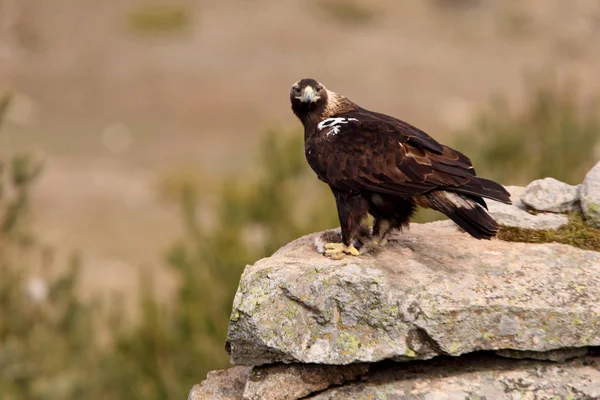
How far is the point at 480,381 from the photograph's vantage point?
5371mm

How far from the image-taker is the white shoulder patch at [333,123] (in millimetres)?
6507

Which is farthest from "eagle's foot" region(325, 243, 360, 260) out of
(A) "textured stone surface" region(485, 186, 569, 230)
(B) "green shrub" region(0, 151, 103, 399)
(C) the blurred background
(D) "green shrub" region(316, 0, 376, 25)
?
(D) "green shrub" region(316, 0, 376, 25)

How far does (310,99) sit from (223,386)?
226cm

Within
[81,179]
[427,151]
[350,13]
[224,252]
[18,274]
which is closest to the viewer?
[427,151]

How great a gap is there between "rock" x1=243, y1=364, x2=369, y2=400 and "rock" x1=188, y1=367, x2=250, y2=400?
1.62 feet

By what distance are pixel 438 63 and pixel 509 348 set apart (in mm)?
34573

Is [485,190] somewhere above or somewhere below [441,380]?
above

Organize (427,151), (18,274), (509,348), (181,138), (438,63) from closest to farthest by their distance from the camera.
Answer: (509,348) → (427,151) → (18,274) → (181,138) → (438,63)

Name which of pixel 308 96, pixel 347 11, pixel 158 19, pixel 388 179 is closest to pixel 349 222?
pixel 388 179

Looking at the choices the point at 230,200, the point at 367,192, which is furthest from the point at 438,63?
the point at 367,192

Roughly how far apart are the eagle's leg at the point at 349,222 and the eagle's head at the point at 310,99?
0.92 metres

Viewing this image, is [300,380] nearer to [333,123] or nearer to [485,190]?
[485,190]

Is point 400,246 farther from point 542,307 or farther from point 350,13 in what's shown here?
point 350,13

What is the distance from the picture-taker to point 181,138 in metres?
33.1
